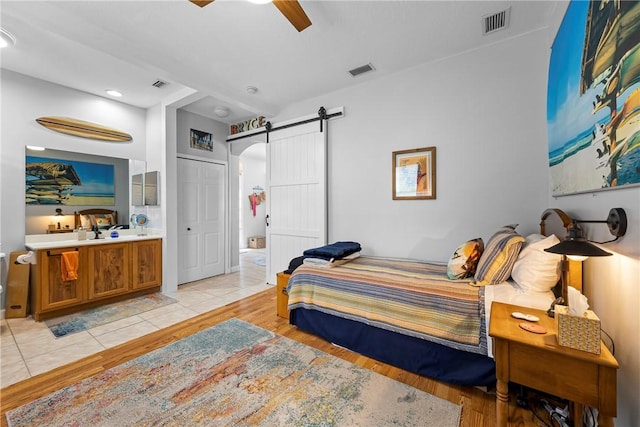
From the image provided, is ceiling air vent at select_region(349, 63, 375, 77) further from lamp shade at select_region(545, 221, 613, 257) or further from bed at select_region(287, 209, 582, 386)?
lamp shade at select_region(545, 221, 613, 257)

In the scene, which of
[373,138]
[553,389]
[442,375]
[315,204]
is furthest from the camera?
[315,204]

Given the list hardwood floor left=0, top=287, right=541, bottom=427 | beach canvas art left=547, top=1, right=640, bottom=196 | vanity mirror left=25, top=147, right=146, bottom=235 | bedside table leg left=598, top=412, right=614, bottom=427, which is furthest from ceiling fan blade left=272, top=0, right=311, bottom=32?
vanity mirror left=25, top=147, right=146, bottom=235

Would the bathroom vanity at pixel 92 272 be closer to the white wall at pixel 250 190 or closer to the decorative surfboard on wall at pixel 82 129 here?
the decorative surfboard on wall at pixel 82 129

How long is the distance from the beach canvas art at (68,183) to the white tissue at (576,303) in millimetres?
4928

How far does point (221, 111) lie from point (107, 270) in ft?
8.93

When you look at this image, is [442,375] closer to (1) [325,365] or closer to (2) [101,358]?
(1) [325,365]

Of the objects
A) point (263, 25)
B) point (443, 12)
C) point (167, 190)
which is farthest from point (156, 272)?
point (443, 12)

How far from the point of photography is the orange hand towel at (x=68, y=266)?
9.36 feet

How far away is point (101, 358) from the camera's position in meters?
2.09

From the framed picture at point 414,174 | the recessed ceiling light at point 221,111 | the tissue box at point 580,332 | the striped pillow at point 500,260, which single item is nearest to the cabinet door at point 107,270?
the recessed ceiling light at point 221,111

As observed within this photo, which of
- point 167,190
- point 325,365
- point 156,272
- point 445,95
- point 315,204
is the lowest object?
point 325,365

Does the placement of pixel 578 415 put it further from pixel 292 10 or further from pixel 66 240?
pixel 66 240

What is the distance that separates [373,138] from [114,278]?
376 centimetres

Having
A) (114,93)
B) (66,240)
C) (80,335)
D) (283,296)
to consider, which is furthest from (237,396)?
(114,93)
